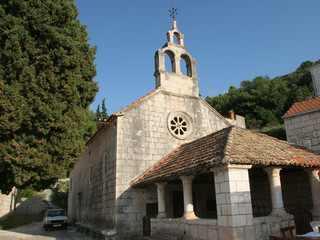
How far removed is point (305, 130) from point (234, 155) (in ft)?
18.6

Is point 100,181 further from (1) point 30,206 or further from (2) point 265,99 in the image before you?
(2) point 265,99

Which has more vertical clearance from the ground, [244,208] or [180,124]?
[180,124]

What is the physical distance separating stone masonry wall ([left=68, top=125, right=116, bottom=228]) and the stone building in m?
7.26

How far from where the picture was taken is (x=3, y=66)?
8875mm

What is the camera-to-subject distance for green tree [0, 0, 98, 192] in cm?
850

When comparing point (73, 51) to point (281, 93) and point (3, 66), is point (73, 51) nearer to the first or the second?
point (3, 66)

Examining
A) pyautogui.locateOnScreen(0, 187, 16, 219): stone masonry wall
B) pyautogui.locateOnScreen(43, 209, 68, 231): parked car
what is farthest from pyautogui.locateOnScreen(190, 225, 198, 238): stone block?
pyautogui.locateOnScreen(0, 187, 16, 219): stone masonry wall

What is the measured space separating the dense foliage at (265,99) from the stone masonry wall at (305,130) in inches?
904

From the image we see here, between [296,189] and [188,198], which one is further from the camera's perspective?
[296,189]

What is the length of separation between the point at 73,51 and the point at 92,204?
764 cm

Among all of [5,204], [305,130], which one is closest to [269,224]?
[305,130]

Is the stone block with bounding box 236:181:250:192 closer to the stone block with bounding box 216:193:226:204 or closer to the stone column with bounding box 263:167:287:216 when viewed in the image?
the stone block with bounding box 216:193:226:204

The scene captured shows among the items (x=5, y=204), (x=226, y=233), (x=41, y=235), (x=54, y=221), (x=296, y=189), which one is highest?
(x=296, y=189)

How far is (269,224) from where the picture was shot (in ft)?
20.3
